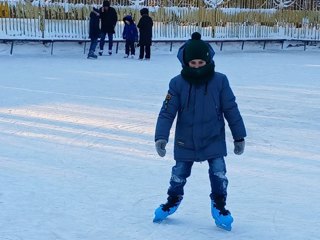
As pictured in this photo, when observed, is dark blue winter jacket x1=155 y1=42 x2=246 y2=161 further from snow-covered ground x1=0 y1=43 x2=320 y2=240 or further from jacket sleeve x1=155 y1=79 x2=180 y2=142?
snow-covered ground x1=0 y1=43 x2=320 y2=240

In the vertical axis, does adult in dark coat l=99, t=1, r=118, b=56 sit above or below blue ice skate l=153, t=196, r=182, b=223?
above

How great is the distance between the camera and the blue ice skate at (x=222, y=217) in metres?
3.98

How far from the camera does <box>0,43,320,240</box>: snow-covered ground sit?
4.10 m

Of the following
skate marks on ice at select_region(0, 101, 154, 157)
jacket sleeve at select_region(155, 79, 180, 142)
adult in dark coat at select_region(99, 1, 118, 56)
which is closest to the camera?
jacket sleeve at select_region(155, 79, 180, 142)

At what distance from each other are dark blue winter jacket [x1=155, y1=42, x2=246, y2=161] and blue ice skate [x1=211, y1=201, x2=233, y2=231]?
0.39 metres

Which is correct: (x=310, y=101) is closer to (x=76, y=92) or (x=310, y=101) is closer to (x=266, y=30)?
(x=76, y=92)

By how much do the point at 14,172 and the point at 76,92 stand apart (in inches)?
205

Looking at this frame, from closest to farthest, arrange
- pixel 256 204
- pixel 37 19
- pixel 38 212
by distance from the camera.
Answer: pixel 38 212, pixel 256 204, pixel 37 19

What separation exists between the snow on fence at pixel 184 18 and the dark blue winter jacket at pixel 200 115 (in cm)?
1419

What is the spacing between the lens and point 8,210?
14.2 ft

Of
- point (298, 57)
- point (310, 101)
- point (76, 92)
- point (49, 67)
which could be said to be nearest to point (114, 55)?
point (49, 67)

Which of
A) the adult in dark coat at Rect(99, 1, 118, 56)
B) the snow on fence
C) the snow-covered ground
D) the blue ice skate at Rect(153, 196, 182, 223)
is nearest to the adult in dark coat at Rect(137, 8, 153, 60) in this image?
the adult in dark coat at Rect(99, 1, 118, 56)

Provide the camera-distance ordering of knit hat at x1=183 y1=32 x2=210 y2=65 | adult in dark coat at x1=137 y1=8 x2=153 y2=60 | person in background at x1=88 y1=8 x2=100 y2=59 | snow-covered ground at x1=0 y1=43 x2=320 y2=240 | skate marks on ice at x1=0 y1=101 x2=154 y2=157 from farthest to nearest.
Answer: person in background at x1=88 y1=8 x2=100 y2=59, adult in dark coat at x1=137 y1=8 x2=153 y2=60, skate marks on ice at x1=0 y1=101 x2=154 y2=157, snow-covered ground at x1=0 y1=43 x2=320 y2=240, knit hat at x1=183 y1=32 x2=210 y2=65

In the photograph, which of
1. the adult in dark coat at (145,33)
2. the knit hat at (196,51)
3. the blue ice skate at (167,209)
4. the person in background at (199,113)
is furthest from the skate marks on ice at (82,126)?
the adult in dark coat at (145,33)
